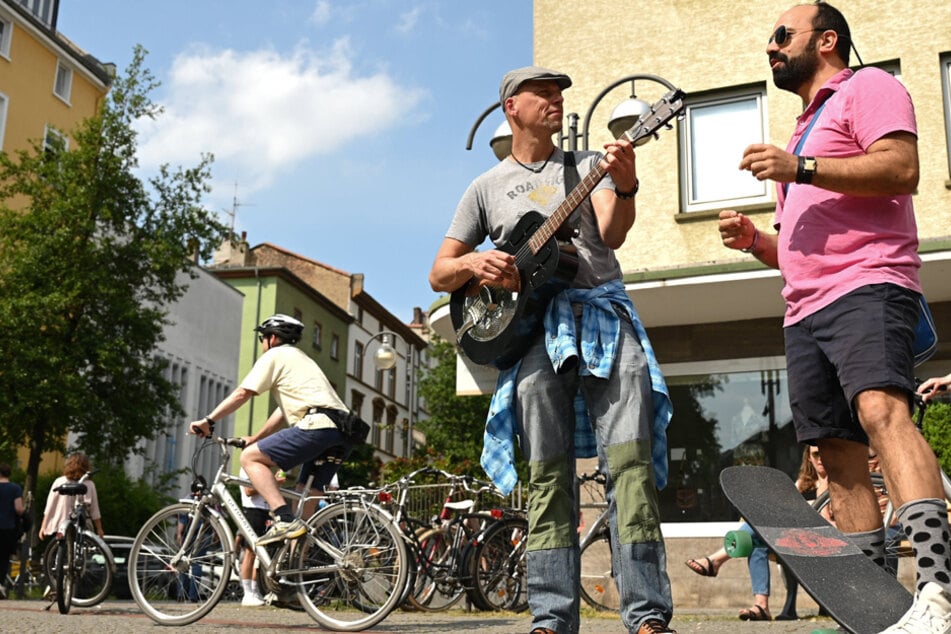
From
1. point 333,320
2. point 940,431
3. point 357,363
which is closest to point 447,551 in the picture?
point 940,431

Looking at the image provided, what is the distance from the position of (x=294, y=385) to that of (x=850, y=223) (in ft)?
14.5

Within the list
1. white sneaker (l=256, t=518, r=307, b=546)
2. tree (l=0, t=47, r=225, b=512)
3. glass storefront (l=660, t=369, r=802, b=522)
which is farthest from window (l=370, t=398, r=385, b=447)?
white sneaker (l=256, t=518, r=307, b=546)

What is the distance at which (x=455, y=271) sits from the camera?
4090 mm

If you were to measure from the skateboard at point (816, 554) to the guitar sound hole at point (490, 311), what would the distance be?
3.18ft

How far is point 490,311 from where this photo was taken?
4.04 metres

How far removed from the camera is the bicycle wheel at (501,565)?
31.2 feet

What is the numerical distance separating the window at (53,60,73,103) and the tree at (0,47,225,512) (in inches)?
743

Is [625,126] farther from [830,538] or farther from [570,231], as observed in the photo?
[830,538]

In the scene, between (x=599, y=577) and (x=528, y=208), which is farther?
(x=599, y=577)

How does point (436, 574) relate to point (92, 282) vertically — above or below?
below

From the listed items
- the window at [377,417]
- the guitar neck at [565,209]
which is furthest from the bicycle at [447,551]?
the window at [377,417]

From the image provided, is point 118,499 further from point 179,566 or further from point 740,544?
point 740,544

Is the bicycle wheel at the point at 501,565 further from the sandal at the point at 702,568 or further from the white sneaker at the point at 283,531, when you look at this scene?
the white sneaker at the point at 283,531

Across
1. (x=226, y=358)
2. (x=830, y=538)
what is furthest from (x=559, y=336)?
(x=226, y=358)
